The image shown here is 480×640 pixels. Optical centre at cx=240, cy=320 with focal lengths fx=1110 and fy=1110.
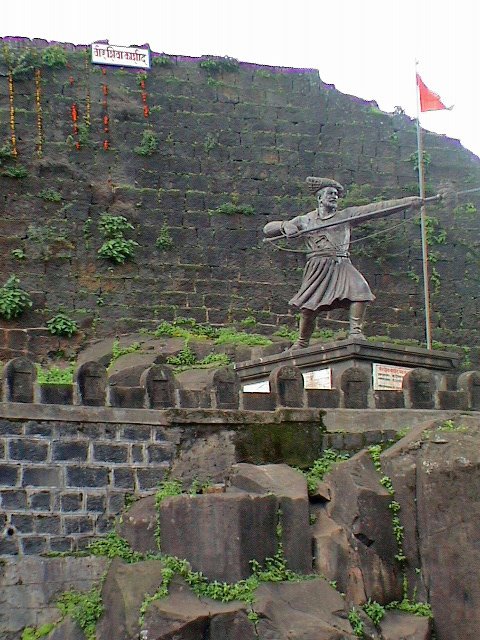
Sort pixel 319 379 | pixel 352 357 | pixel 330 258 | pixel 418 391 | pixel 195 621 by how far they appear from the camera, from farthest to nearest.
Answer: pixel 330 258 < pixel 319 379 < pixel 352 357 < pixel 418 391 < pixel 195 621

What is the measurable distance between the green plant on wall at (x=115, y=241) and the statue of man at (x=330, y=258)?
5444mm

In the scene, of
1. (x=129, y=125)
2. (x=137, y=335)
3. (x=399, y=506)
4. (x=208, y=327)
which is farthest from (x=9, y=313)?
(x=399, y=506)

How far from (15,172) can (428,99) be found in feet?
23.0

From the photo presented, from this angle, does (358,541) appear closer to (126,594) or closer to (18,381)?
(126,594)

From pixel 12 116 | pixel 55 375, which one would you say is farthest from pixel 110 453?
pixel 12 116

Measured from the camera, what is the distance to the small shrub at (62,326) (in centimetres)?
1709

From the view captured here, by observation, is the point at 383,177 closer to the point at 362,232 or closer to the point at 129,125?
the point at 362,232

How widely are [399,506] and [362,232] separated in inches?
420

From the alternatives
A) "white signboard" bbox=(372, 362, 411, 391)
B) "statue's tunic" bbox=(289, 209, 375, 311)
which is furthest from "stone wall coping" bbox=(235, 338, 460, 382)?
"statue's tunic" bbox=(289, 209, 375, 311)

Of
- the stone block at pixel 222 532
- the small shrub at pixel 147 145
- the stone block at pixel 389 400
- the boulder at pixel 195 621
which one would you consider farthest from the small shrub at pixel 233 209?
the boulder at pixel 195 621

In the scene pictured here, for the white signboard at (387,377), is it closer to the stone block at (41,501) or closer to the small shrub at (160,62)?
the stone block at (41,501)

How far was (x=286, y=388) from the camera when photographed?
415 inches

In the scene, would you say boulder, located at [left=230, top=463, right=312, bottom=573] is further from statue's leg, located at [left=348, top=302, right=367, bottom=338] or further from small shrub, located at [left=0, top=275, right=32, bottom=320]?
small shrub, located at [left=0, top=275, right=32, bottom=320]

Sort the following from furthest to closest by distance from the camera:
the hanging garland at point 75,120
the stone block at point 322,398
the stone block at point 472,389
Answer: the hanging garland at point 75,120
the stone block at point 472,389
the stone block at point 322,398
